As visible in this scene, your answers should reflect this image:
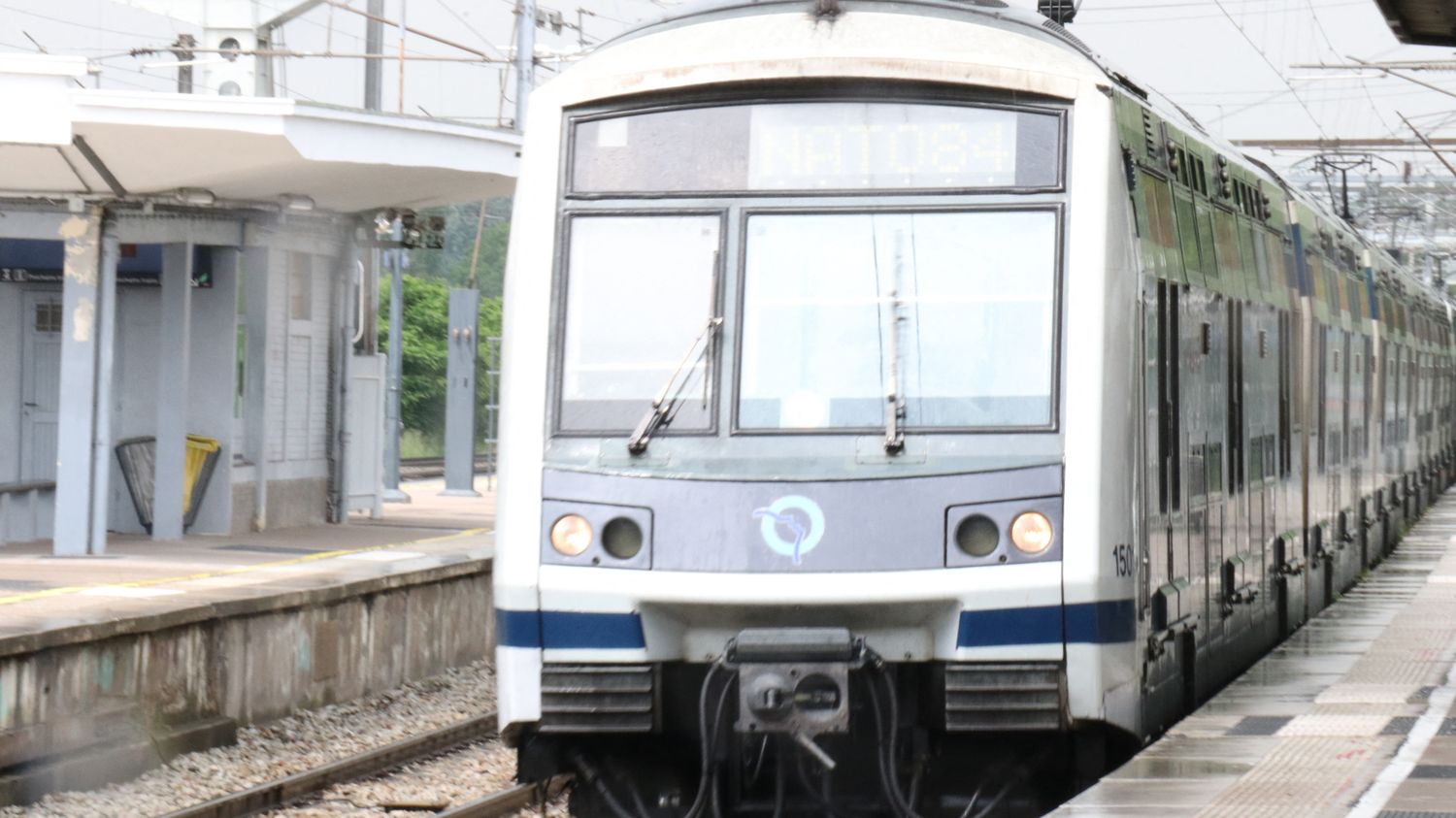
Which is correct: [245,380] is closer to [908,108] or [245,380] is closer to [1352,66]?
[1352,66]

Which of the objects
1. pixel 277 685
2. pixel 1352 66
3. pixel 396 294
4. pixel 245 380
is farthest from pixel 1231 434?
pixel 396 294

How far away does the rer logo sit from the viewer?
6.93m

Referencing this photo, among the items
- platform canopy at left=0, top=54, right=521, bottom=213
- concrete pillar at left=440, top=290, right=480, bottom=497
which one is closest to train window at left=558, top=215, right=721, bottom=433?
platform canopy at left=0, top=54, right=521, bottom=213

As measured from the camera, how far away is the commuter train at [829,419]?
6938mm

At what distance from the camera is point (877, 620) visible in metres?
6.96

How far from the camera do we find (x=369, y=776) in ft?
39.2

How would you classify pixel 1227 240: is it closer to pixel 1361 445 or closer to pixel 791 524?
pixel 791 524

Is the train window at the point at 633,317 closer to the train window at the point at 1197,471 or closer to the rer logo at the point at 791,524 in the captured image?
the rer logo at the point at 791,524

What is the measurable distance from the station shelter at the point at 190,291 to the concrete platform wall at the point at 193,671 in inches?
117

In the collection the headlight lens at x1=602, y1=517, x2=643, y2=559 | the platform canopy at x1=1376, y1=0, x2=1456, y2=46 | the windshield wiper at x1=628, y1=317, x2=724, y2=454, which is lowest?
the headlight lens at x1=602, y1=517, x2=643, y2=559

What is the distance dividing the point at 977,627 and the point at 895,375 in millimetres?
879

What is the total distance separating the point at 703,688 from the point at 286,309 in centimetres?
1355

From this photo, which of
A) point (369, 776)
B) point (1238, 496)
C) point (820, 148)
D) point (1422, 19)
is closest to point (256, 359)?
point (369, 776)

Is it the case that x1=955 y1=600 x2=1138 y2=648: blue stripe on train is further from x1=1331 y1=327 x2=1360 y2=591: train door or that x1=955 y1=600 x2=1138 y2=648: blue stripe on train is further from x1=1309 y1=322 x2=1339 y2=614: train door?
x1=1331 y1=327 x2=1360 y2=591: train door
